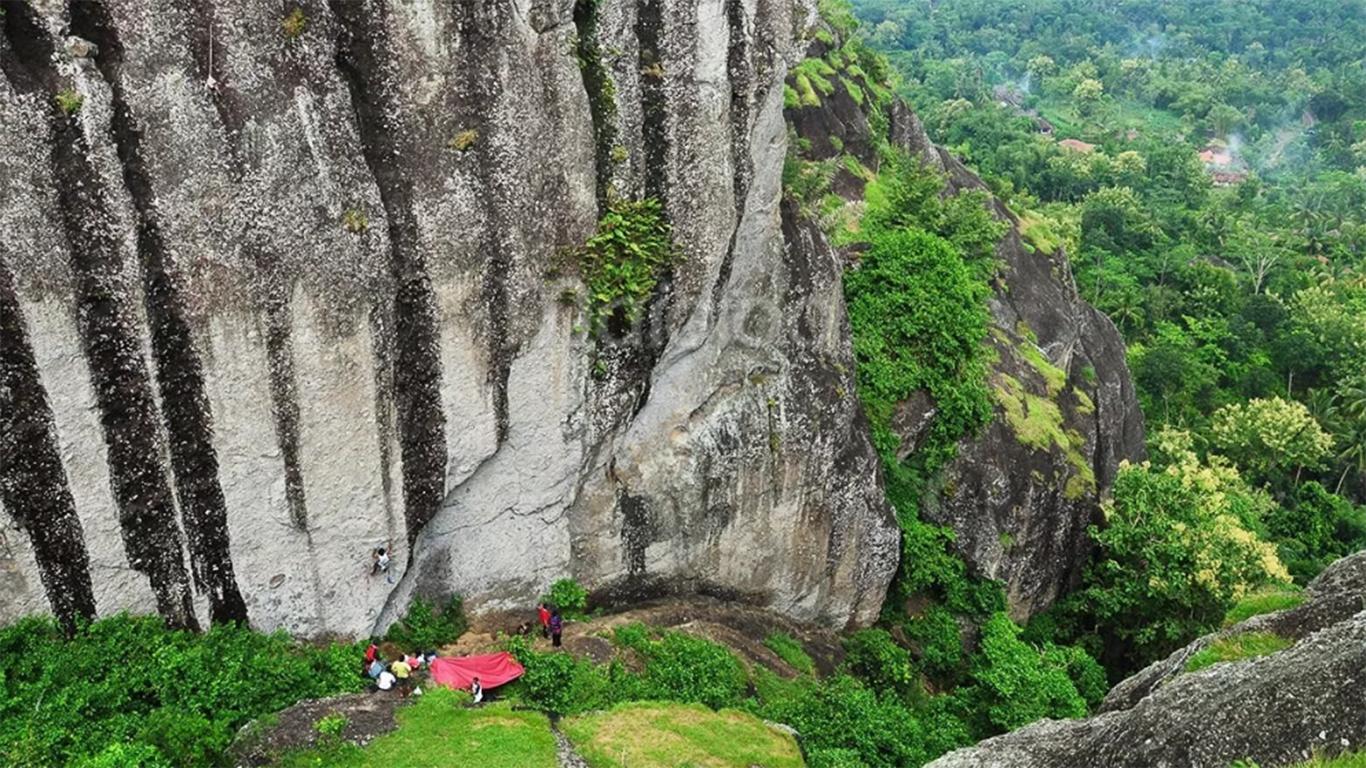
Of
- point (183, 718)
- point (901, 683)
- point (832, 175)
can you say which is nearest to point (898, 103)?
Answer: point (832, 175)

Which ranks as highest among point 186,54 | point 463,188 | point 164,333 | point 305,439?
point 186,54

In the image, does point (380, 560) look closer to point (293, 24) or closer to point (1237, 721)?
point (293, 24)

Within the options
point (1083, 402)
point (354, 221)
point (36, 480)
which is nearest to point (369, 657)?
point (36, 480)

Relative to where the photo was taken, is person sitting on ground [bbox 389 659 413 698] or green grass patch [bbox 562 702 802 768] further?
person sitting on ground [bbox 389 659 413 698]

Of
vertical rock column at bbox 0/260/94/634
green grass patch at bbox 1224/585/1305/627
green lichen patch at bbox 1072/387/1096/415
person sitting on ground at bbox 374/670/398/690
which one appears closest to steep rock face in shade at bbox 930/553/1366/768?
green grass patch at bbox 1224/585/1305/627

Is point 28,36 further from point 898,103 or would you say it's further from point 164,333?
point 898,103

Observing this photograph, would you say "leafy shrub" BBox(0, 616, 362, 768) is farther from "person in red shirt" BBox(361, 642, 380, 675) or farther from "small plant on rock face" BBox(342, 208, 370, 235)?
"small plant on rock face" BBox(342, 208, 370, 235)

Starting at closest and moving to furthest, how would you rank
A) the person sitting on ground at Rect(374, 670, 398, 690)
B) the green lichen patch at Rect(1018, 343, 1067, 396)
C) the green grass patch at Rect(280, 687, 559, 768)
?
1. the green grass patch at Rect(280, 687, 559, 768)
2. the person sitting on ground at Rect(374, 670, 398, 690)
3. the green lichen patch at Rect(1018, 343, 1067, 396)
